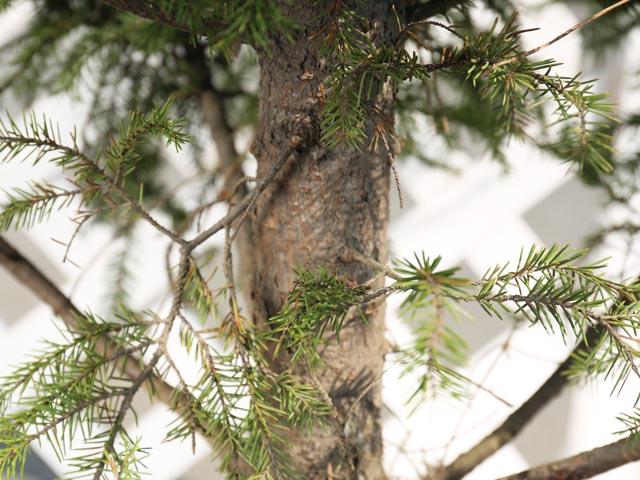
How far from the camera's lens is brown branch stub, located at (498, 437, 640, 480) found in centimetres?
32

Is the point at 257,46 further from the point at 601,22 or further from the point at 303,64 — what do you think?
the point at 601,22

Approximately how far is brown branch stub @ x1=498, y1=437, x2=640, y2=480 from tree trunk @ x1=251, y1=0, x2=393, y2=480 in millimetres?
102

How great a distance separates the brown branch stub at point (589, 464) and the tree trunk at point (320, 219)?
0.10 metres

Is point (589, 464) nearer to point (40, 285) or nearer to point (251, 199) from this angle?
point (251, 199)

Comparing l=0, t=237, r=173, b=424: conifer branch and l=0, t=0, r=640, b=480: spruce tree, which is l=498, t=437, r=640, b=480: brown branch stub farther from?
l=0, t=237, r=173, b=424: conifer branch

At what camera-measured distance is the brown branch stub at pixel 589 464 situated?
1.05 ft

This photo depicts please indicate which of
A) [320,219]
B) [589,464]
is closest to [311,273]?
[320,219]

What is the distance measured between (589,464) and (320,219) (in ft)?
0.69

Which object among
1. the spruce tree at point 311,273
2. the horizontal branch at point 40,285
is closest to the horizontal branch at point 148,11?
the spruce tree at point 311,273

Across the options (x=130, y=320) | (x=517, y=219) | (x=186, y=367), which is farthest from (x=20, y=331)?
(x=517, y=219)

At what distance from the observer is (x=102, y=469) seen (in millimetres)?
263

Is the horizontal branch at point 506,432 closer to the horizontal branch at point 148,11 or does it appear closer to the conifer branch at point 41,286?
the conifer branch at point 41,286

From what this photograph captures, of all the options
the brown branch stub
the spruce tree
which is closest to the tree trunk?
the spruce tree

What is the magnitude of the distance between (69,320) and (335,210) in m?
0.22
